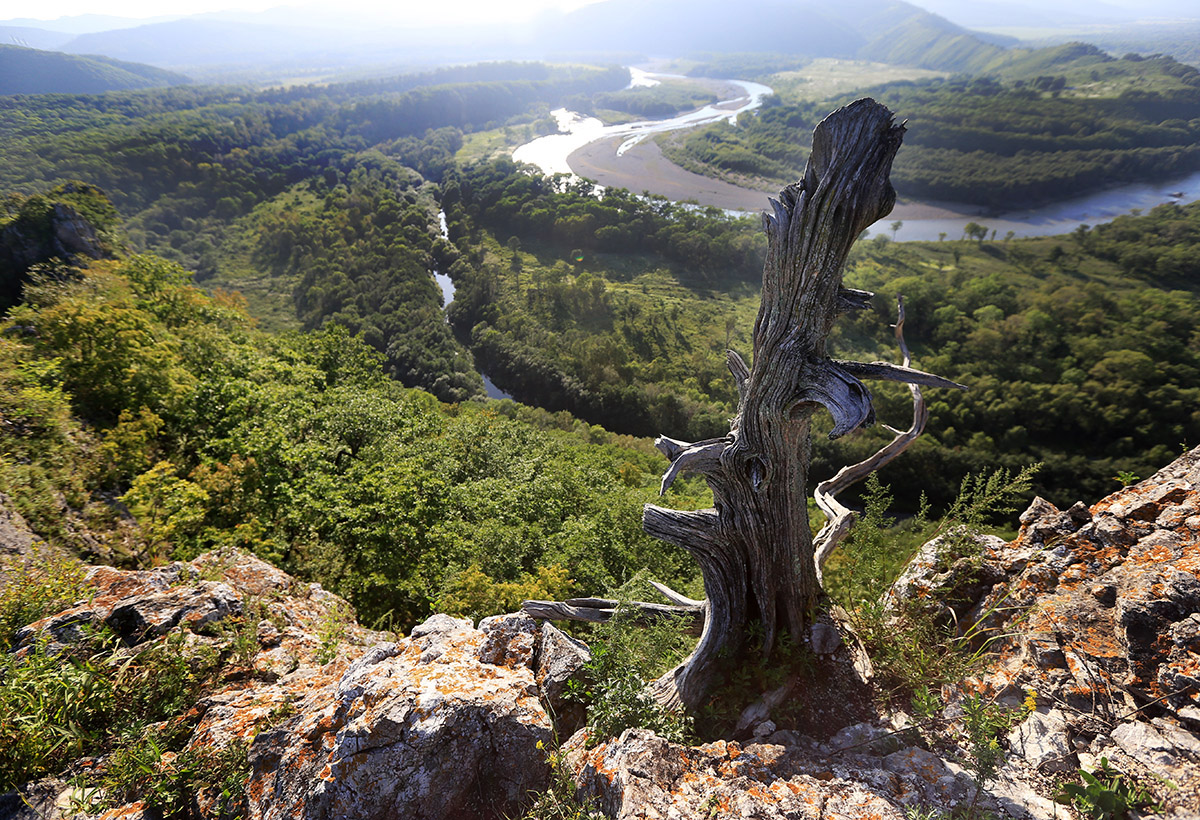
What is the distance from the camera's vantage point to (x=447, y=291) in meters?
68.6

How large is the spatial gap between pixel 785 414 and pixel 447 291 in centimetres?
6966

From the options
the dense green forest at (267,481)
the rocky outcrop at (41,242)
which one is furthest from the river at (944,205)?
the dense green forest at (267,481)

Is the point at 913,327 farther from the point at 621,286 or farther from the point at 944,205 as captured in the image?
the point at 944,205

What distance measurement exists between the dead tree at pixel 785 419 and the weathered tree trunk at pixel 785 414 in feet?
0.03

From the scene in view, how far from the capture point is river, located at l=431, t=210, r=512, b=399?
166 feet

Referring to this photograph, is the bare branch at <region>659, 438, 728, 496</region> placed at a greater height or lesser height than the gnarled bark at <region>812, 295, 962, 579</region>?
Answer: greater

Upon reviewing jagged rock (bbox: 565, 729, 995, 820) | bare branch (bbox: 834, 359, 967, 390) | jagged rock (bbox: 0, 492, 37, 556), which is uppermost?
bare branch (bbox: 834, 359, 967, 390)

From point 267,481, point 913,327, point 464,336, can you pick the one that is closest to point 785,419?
point 267,481

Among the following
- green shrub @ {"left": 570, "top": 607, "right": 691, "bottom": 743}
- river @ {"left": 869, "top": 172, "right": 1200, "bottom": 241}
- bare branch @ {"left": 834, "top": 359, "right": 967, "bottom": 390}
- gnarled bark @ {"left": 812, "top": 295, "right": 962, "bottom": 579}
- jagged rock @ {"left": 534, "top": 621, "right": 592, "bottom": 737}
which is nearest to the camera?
green shrub @ {"left": 570, "top": 607, "right": 691, "bottom": 743}

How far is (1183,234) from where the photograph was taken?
61188 mm

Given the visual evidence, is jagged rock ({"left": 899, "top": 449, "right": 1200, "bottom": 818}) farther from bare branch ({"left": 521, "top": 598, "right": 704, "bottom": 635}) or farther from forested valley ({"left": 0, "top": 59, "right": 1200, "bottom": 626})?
bare branch ({"left": 521, "top": 598, "right": 704, "bottom": 635})

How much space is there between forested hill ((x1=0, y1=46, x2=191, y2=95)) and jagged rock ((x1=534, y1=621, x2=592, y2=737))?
138 meters

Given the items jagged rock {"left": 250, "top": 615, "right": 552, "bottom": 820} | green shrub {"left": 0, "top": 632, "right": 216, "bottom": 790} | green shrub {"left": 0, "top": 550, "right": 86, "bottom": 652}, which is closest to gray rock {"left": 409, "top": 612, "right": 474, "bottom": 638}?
jagged rock {"left": 250, "top": 615, "right": 552, "bottom": 820}

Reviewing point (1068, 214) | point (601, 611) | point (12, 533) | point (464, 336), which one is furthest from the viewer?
point (1068, 214)
